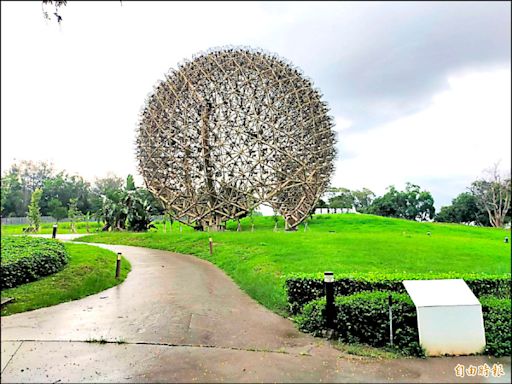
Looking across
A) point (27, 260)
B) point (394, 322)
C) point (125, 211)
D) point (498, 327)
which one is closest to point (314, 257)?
point (394, 322)

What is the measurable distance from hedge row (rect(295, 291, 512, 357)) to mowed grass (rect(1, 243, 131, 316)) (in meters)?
5.13

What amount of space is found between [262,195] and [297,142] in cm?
401

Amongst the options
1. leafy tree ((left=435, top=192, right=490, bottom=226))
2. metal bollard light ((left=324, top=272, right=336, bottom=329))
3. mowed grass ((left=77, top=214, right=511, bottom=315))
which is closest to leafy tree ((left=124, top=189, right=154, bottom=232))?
mowed grass ((left=77, top=214, right=511, bottom=315))

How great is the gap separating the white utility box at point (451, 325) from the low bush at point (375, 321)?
0.76ft

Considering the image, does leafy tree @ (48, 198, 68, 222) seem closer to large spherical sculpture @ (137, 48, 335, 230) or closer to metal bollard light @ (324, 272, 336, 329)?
large spherical sculpture @ (137, 48, 335, 230)

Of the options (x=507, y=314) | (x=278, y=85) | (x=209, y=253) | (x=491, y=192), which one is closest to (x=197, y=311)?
(x=507, y=314)

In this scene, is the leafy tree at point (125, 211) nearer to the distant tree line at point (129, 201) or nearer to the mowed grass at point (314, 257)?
the distant tree line at point (129, 201)

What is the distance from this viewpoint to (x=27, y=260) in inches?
344

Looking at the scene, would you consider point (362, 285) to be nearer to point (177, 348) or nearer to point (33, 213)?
point (177, 348)

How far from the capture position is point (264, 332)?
655 centimetres

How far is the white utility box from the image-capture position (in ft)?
16.6

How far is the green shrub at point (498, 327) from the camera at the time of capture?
511 centimetres

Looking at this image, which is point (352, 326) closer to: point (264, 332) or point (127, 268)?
point (264, 332)

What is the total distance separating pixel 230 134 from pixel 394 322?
2090cm
